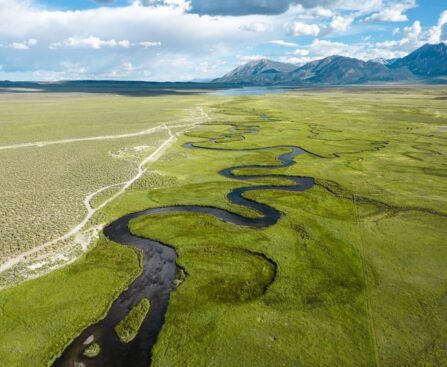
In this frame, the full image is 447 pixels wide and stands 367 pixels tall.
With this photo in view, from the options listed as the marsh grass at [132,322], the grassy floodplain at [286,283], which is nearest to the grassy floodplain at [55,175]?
the grassy floodplain at [286,283]

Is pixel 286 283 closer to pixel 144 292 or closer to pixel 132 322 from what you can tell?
pixel 144 292

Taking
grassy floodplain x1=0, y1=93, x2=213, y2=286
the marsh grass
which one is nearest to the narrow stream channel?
the marsh grass

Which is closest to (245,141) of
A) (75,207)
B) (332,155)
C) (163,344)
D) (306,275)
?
A: (332,155)

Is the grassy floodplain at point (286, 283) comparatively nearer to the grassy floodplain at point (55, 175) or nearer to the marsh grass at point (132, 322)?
the marsh grass at point (132, 322)

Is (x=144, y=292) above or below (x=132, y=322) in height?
below

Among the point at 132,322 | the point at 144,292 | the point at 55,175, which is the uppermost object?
the point at 55,175

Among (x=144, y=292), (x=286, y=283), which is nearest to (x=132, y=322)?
(x=144, y=292)

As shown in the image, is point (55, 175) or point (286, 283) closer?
point (286, 283)
